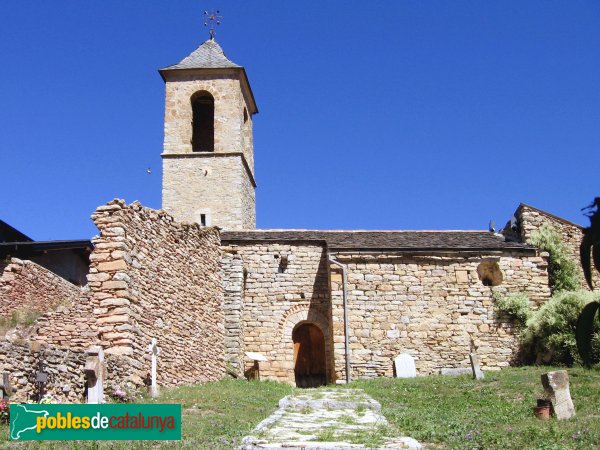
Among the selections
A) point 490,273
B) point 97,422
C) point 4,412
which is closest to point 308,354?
point 490,273

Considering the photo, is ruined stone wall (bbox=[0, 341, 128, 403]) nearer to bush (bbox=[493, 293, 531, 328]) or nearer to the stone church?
the stone church

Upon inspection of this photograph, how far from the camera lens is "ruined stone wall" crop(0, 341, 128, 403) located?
833cm

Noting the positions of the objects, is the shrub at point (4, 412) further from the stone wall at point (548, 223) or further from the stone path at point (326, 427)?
the stone wall at point (548, 223)

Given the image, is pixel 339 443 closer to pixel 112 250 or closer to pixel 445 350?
pixel 112 250

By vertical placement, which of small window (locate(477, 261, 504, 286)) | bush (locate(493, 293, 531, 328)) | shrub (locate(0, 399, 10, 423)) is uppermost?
small window (locate(477, 261, 504, 286))

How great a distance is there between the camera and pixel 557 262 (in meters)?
19.0

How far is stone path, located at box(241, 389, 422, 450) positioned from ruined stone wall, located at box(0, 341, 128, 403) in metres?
2.85

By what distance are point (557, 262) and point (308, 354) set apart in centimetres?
762

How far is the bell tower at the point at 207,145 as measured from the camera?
26.0m

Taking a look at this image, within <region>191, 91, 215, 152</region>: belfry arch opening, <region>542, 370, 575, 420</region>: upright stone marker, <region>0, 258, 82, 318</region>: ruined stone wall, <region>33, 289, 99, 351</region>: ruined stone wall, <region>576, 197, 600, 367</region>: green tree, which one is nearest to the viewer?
<region>576, 197, 600, 367</region>: green tree

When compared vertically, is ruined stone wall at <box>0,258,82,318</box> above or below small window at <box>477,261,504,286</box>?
below

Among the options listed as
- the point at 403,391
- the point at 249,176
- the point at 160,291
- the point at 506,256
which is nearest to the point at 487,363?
the point at 506,256

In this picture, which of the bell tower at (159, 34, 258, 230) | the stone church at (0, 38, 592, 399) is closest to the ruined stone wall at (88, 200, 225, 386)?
the stone church at (0, 38, 592, 399)

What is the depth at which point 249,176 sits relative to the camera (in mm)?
28438
